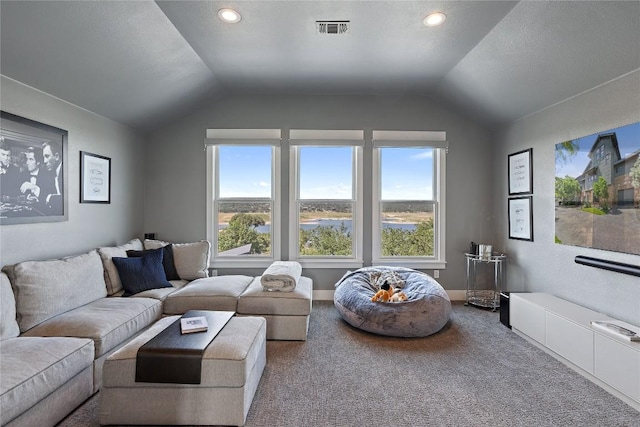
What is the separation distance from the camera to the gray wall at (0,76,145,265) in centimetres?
255

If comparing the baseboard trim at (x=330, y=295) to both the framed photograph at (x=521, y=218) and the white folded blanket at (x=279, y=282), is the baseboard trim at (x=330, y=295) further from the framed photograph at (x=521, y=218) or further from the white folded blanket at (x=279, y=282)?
the white folded blanket at (x=279, y=282)

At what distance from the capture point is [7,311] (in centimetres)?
208

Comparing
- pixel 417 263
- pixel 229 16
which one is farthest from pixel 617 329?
pixel 229 16

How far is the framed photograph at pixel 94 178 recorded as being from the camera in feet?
10.8

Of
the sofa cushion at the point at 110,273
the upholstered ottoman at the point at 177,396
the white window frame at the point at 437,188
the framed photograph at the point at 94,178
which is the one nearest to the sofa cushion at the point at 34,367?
the upholstered ottoman at the point at 177,396

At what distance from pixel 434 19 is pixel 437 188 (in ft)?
7.82

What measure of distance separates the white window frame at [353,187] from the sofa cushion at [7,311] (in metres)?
2.84

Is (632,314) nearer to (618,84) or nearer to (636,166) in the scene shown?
(636,166)

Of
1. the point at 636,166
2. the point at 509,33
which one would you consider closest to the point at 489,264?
the point at 636,166

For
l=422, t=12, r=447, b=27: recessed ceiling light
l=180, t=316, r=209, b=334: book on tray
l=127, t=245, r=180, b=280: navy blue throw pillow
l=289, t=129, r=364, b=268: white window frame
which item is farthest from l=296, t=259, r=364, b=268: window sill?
l=422, t=12, r=447, b=27: recessed ceiling light

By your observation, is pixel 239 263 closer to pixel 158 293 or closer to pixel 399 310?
pixel 158 293

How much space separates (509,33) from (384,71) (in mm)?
1283

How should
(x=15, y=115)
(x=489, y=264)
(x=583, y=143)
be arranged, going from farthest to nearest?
(x=489, y=264), (x=583, y=143), (x=15, y=115)

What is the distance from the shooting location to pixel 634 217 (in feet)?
7.95
